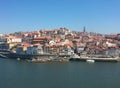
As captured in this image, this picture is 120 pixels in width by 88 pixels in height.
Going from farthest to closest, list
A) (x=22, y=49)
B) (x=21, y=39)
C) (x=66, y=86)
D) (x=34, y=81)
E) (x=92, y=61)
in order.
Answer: (x=21, y=39) < (x=22, y=49) < (x=92, y=61) < (x=34, y=81) < (x=66, y=86)

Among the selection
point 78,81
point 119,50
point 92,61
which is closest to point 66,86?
point 78,81

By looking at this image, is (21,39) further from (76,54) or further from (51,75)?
(51,75)

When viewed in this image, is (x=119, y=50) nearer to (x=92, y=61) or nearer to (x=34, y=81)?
(x=92, y=61)

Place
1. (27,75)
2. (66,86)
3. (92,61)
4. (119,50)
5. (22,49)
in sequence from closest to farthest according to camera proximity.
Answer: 1. (66,86)
2. (27,75)
3. (92,61)
4. (119,50)
5. (22,49)

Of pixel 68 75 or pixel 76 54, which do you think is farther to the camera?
pixel 76 54

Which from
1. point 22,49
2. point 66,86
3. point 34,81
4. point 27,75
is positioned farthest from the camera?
point 22,49

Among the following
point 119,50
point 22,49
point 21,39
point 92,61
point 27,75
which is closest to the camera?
point 27,75

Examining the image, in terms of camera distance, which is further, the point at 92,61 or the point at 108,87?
the point at 92,61

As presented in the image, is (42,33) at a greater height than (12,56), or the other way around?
(42,33)

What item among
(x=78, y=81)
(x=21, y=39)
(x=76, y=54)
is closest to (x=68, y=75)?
(x=78, y=81)
